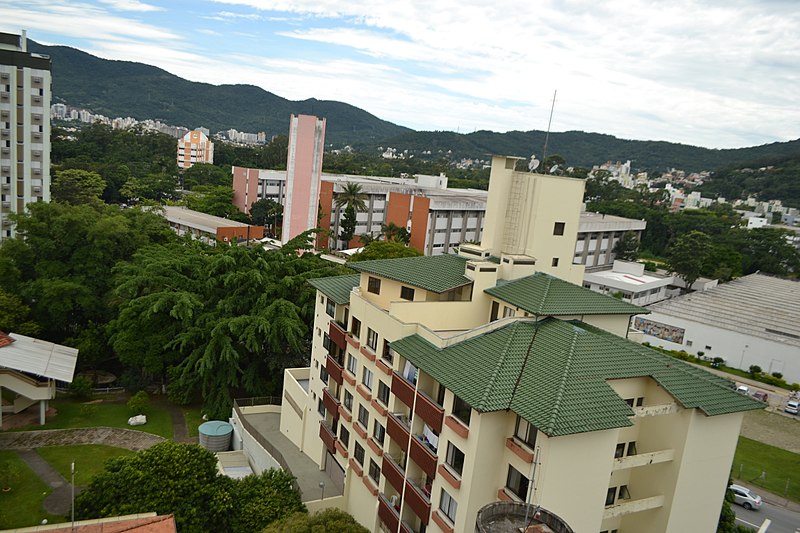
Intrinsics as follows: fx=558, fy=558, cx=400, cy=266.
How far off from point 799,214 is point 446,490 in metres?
172

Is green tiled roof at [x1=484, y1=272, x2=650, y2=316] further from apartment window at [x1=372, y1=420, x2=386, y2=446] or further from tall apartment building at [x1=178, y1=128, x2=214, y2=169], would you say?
tall apartment building at [x1=178, y1=128, x2=214, y2=169]

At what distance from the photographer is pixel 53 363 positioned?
32375 millimetres

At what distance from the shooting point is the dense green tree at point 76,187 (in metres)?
77.4

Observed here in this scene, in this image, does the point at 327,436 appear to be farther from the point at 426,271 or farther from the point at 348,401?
the point at 426,271

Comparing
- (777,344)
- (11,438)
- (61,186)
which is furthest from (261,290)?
(61,186)

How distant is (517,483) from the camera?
1711 centimetres

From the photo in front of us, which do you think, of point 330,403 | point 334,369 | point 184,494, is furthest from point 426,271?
Result: point 184,494

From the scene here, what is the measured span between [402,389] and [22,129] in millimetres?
53230

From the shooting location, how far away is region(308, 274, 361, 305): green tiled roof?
28167 mm

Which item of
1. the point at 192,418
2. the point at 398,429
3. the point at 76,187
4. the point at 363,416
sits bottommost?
the point at 192,418

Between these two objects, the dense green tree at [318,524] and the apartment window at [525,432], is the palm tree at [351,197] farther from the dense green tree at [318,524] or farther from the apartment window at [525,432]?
the apartment window at [525,432]

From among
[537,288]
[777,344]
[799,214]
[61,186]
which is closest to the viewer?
[537,288]

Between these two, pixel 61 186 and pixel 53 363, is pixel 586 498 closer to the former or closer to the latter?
pixel 53 363

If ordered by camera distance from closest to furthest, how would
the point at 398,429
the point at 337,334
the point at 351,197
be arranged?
the point at 398,429
the point at 337,334
the point at 351,197
